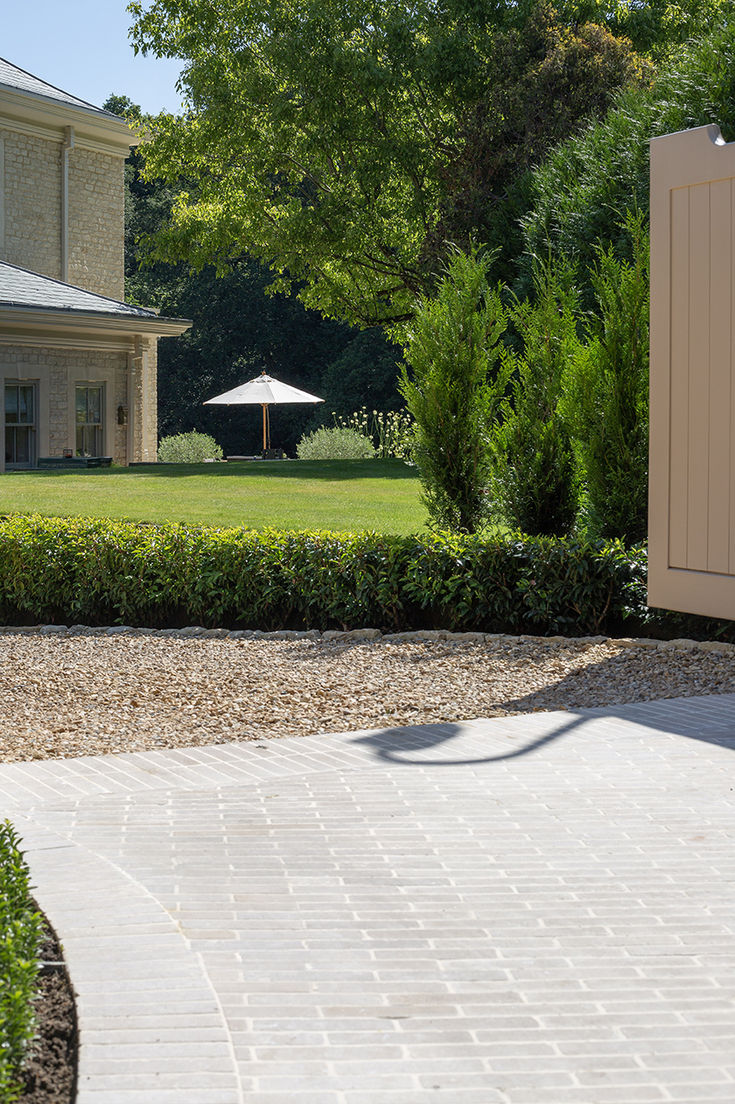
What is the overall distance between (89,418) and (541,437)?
53.7 ft

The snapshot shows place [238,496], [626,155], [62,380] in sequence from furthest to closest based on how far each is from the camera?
[62,380] → [238,496] → [626,155]

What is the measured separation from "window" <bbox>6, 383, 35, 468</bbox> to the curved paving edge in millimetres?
20040

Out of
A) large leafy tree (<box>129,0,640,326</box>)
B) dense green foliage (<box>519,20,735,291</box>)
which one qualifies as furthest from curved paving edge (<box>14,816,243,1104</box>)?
large leafy tree (<box>129,0,640,326</box>)

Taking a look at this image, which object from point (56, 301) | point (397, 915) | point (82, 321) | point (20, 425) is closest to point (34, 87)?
point (56, 301)

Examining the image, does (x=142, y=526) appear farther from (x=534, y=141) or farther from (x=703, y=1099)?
(x=534, y=141)

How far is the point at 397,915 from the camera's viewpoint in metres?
3.77

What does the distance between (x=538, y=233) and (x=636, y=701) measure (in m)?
6.97

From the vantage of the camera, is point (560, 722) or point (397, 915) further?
point (560, 722)

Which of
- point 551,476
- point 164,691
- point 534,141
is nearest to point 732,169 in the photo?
point 551,476

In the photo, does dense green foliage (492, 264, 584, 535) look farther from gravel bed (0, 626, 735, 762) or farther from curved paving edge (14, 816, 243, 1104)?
curved paving edge (14, 816, 243, 1104)

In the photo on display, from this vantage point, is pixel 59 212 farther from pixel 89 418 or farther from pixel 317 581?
pixel 317 581

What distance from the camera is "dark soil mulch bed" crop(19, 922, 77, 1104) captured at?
266 cm

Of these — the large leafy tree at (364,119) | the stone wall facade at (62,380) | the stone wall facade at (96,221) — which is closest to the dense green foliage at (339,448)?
the large leafy tree at (364,119)

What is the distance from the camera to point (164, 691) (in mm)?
7164
